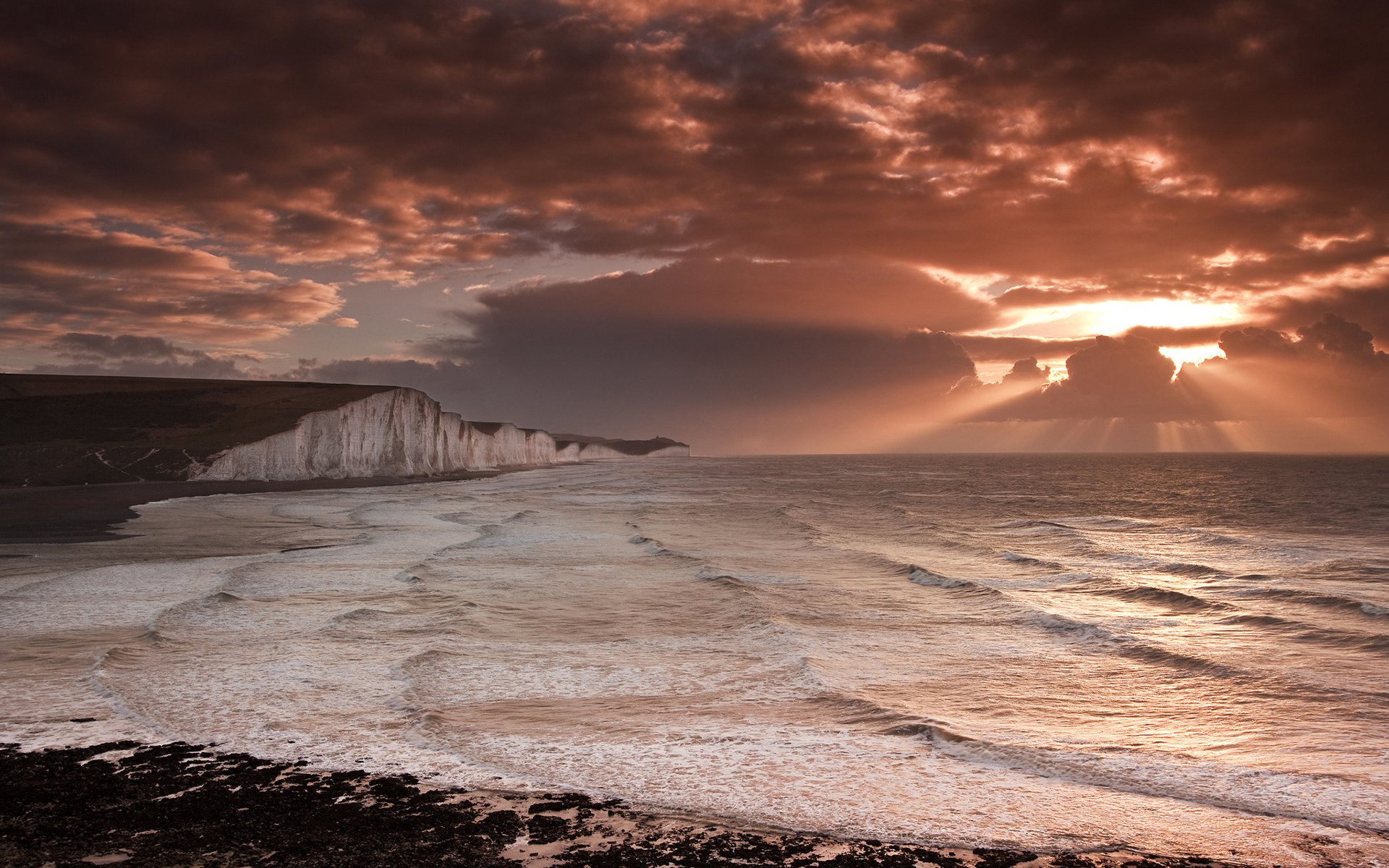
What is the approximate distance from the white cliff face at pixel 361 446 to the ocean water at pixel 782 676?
56.4 meters

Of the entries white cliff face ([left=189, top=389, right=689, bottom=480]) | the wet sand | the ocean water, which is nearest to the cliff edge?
white cliff face ([left=189, top=389, right=689, bottom=480])

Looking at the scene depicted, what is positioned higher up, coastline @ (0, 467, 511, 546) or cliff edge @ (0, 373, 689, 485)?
cliff edge @ (0, 373, 689, 485)

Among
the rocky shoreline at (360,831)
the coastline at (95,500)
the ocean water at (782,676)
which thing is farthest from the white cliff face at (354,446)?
the rocky shoreline at (360,831)

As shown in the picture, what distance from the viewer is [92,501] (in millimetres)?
54656

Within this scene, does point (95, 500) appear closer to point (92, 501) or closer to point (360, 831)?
point (92, 501)

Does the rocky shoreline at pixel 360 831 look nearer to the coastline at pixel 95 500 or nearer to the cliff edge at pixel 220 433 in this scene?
the coastline at pixel 95 500

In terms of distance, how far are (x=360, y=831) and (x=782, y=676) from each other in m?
7.77

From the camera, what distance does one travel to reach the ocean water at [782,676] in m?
Answer: 9.29

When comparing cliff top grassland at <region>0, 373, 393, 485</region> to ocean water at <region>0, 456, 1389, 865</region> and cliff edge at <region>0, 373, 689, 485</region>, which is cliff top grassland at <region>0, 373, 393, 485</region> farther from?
ocean water at <region>0, 456, 1389, 865</region>

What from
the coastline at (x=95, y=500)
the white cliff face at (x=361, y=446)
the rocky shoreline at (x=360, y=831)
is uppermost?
the white cliff face at (x=361, y=446)

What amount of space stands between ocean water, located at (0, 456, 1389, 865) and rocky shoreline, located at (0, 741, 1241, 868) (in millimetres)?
459

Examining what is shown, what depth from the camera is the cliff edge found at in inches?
3140

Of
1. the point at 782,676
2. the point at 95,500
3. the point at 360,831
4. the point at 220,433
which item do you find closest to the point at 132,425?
the point at 220,433

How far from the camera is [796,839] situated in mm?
8023
